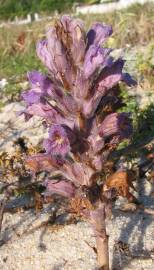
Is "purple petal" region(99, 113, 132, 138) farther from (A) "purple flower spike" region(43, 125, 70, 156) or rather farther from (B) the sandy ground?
(B) the sandy ground

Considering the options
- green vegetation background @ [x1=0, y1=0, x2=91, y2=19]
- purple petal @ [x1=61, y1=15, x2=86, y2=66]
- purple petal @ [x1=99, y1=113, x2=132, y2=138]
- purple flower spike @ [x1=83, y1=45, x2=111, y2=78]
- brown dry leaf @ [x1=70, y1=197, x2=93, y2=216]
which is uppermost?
green vegetation background @ [x1=0, y1=0, x2=91, y2=19]

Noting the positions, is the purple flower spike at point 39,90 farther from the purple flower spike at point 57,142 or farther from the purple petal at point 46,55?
the purple flower spike at point 57,142

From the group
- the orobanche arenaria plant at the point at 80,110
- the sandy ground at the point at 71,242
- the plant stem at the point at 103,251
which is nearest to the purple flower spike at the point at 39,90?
the orobanche arenaria plant at the point at 80,110

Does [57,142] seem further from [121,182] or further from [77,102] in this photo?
[121,182]

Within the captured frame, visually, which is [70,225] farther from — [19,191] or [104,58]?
[104,58]

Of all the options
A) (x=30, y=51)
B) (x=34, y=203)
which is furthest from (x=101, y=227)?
(x=30, y=51)

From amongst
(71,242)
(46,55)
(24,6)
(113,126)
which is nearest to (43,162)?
(113,126)

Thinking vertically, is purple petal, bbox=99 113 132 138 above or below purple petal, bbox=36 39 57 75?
below

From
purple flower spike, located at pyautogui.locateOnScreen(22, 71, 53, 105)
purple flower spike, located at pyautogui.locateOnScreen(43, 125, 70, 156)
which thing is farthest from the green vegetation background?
purple flower spike, located at pyautogui.locateOnScreen(43, 125, 70, 156)
